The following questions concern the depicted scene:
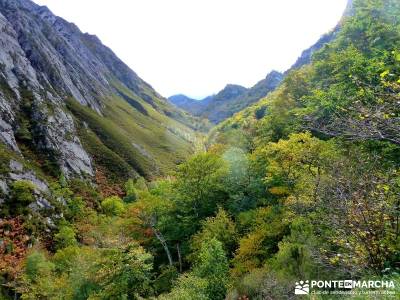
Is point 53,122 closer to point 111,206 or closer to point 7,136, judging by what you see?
point 7,136

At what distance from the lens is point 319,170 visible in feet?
104

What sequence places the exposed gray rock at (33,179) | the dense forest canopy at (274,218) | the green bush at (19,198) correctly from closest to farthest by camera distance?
the dense forest canopy at (274,218) → the green bush at (19,198) → the exposed gray rock at (33,179)

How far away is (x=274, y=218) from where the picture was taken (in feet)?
109

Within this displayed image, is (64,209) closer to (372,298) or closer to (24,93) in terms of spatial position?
(24,93)

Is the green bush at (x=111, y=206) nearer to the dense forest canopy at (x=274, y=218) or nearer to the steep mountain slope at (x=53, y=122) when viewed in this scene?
the steep mountain slope at (x=53, y=122)

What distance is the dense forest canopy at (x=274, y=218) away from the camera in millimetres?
12227

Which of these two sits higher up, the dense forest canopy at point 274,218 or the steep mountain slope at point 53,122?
the steep mountain slope at point 53,122

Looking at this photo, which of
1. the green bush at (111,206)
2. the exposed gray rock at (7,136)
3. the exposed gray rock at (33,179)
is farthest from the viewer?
the green bush at (111,206)

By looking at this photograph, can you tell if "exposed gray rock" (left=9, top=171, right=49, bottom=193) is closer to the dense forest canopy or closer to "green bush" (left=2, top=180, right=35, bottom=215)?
"green bush" (left=2, top=180, right=35, bottom=215)

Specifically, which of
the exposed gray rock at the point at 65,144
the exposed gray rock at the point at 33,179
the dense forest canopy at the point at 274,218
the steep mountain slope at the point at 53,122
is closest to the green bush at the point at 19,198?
the dense forest canopy at the point at 274,218

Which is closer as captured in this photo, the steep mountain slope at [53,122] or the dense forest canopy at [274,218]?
the dense forest canopy at [274,218]

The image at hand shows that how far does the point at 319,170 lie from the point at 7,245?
5825 cm

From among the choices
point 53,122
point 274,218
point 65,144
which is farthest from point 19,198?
point 274,218

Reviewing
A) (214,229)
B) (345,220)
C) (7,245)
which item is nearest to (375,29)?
(214,229)
